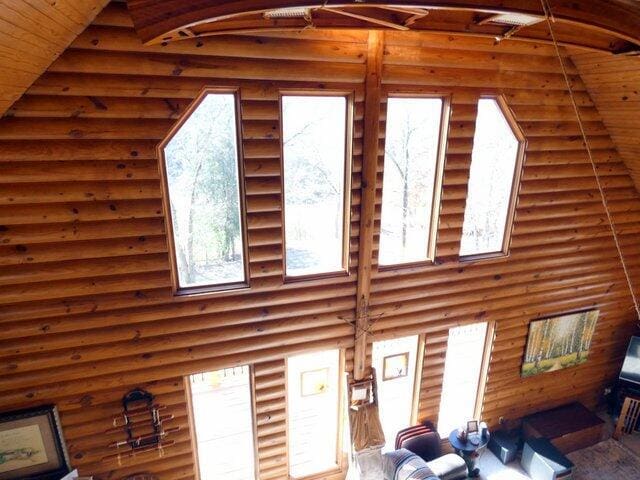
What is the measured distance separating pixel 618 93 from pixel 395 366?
4.02 m

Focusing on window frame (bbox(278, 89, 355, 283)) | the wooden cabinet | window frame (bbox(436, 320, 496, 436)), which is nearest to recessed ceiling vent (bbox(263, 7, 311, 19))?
window frame (bbox(278, 89, 355, 283))

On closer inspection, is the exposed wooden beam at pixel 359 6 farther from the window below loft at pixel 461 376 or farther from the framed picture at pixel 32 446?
the window below loft at pixel 461 376

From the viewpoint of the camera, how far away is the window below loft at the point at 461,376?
5410 mm

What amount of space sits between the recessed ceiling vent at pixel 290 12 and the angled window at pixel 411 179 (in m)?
1.55

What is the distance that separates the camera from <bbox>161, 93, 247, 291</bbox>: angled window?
357cm

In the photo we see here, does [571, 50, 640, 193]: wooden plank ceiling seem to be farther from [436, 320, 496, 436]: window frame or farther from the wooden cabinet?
the wooden cabinet

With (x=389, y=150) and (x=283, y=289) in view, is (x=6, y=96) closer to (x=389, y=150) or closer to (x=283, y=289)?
(x=283, y=289)

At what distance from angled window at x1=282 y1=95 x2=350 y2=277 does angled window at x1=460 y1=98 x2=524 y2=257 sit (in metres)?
1.61

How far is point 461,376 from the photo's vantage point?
5.58m

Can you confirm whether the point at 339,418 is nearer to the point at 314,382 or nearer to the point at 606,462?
the point at 314,382

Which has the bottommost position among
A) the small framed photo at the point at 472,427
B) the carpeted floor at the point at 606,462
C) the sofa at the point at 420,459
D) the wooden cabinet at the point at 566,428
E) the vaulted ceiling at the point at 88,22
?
the carpeted floor at the point at 606,462

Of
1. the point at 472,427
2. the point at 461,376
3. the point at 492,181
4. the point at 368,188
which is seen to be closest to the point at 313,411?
the point at 472,427

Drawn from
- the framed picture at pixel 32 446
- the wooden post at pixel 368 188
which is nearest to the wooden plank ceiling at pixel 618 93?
the wooden post at pixel 368 188

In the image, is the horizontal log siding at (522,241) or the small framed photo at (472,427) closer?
the horizontal log siding at (522,241)
